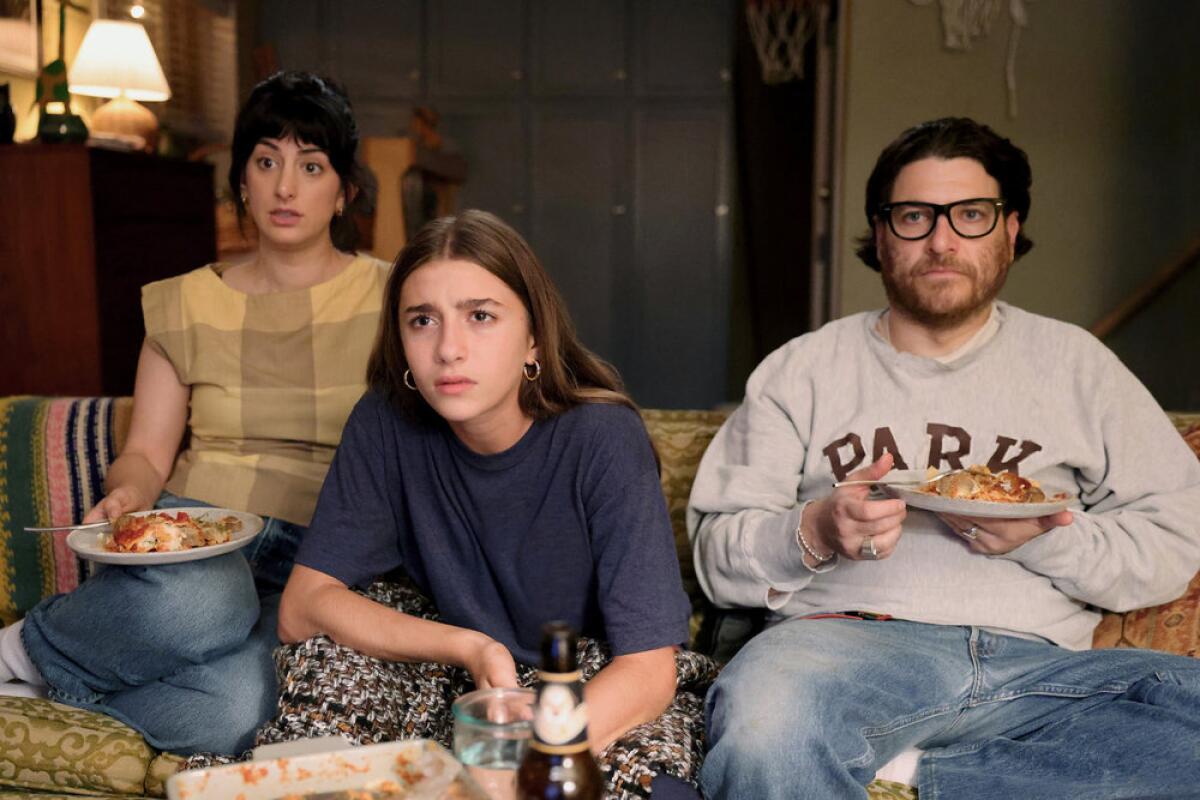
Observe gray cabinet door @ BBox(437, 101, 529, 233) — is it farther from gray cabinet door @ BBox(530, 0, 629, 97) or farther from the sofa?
the sofa

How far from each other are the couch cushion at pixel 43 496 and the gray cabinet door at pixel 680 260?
14.6 feet

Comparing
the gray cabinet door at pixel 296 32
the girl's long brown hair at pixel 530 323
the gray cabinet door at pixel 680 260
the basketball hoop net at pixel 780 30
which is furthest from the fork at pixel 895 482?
the gray cabinet door at pixel 296 32

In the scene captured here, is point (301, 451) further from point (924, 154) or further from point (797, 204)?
point (797, 204)

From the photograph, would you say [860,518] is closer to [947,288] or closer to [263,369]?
[947,288]

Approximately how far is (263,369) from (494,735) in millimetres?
1397

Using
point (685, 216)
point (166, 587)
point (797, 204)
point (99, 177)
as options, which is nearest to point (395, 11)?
point (685, 216)

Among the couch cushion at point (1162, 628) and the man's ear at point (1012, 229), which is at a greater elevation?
the man's ear at point (1012, 229)

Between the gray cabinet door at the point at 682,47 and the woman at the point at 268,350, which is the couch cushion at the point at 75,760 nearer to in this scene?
the woman at the point at 268,350

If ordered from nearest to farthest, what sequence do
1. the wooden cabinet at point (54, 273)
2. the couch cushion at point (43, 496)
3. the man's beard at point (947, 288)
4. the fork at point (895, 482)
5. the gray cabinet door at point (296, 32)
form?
the fork at point (895, 482) < the man's beard at point (947, 288) < the couch cushion at point (43, 496) < the wooden cabinet at point (54, 273) < the gray cabinet door at point (296, 32)

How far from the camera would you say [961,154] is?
204 centimetres

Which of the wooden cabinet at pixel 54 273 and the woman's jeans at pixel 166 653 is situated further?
the wooden cabinet at pixel 54 273

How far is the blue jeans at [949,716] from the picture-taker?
1.62m

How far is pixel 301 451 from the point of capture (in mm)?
2348

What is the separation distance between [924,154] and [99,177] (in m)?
2.71
